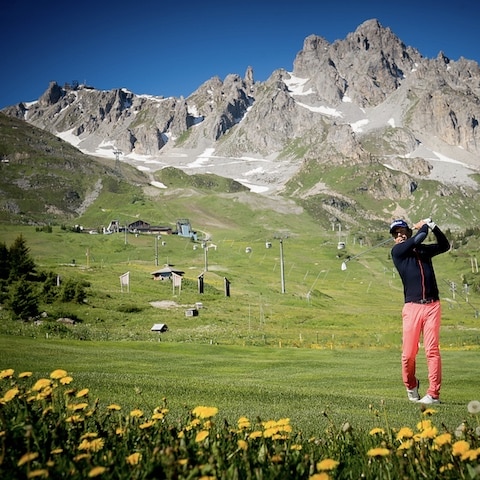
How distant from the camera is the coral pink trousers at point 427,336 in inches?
481

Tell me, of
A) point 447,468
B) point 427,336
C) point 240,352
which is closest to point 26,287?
point 240,352

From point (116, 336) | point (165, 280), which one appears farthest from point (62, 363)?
point (165, 280)

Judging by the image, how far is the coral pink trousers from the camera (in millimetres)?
12227

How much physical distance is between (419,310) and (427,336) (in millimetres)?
639

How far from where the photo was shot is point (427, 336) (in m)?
12.3

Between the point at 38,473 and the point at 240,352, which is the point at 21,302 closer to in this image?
the point at 240,352

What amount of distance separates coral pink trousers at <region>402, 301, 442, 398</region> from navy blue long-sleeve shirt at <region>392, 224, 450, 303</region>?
262mm

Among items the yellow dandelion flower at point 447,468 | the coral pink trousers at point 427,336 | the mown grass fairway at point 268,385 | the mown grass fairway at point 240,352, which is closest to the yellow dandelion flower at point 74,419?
the mown grass fairway at point 268,385

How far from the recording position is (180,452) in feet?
15.6

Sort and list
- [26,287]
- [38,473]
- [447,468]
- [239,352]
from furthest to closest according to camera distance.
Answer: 1. [26,287]
2. [239,352]
3. [447,468]
4. [38,473]

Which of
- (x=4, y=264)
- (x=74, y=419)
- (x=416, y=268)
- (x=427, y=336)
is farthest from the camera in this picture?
(x=4, y=264)

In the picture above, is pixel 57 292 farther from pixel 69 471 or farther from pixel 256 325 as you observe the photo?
pixel 69 471

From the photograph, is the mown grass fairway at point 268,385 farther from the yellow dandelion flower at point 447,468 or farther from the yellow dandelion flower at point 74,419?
the yellow dandelion flower at point 447,468

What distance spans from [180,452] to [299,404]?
23.5 ft
